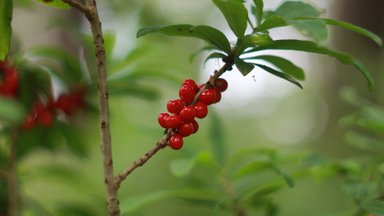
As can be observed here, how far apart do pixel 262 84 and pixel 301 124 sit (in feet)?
3.44

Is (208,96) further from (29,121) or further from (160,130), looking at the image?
(29,121)

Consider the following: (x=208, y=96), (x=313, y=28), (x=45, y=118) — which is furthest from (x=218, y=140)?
(x=313, y=28)

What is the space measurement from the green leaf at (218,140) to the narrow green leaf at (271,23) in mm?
748

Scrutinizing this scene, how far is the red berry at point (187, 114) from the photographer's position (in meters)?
1.00

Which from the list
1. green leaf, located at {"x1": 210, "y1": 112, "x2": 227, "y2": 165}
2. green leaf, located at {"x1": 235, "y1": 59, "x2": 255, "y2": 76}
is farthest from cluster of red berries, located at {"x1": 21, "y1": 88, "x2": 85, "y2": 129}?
green leaf, located at {"x1": 235, "y1": 59, "x2": 255, "y2": 76}

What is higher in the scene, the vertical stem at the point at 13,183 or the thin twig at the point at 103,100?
the vertical stem at the point at 13,183

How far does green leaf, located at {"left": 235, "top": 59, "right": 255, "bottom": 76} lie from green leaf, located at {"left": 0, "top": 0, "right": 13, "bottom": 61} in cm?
49

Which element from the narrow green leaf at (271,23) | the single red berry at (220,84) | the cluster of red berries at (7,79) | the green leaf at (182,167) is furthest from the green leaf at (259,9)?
the cluster of red berries at (7,79)

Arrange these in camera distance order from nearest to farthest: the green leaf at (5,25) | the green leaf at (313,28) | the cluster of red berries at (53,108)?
1. the green leaf at (313,28)
2. the green leaf at (5,25)
3. the cluster of red berries at (53,108)

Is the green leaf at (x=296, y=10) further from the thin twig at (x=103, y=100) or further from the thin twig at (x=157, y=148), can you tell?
the thin twig at (x=103, y=100)

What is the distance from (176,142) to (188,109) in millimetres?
79

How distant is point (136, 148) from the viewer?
142 inches

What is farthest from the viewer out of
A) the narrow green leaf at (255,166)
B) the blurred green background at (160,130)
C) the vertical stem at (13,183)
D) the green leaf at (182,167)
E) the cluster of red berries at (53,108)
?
the blurred green background at (160,130)

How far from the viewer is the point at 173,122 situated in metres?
0.99
